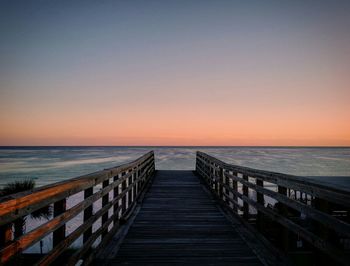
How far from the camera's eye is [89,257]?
11.7 feet

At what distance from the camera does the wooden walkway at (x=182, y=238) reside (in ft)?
12.7

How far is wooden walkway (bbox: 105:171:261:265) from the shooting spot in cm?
386

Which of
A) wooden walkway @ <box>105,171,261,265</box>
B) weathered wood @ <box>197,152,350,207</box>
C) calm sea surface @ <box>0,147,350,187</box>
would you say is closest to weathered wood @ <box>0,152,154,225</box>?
wooden walkway @ <box>105,171,261,265</box>

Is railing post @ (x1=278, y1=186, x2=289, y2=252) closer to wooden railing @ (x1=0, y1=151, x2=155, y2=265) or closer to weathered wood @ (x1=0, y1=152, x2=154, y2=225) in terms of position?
wooden railing @ (x1=0, y1=151, x2=155, y2=265)

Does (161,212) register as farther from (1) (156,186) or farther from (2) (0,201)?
(2) (0,201)

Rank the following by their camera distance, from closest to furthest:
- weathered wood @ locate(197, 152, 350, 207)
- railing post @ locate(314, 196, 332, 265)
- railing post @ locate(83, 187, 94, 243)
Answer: weathered wood @ locate(197, 152, 350, 207), railing post @ locate(314, 196, 332, 265), railing post @ locate(83, 187, 94, 243)

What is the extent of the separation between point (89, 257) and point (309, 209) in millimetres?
2806

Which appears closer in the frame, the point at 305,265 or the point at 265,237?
the point at 265,237

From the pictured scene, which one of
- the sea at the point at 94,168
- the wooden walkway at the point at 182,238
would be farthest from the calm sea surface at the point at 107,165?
the wooden walkway at the point at 182,238

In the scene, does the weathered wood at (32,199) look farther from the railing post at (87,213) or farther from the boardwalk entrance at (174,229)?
the railing post at (87,213)

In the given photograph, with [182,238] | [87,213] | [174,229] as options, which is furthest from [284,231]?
[87,213]

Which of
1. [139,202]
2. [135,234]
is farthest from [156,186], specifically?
[135,234]

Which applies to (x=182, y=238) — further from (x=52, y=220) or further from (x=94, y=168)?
(x=94, y=168)

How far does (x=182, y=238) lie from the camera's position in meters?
4.78
